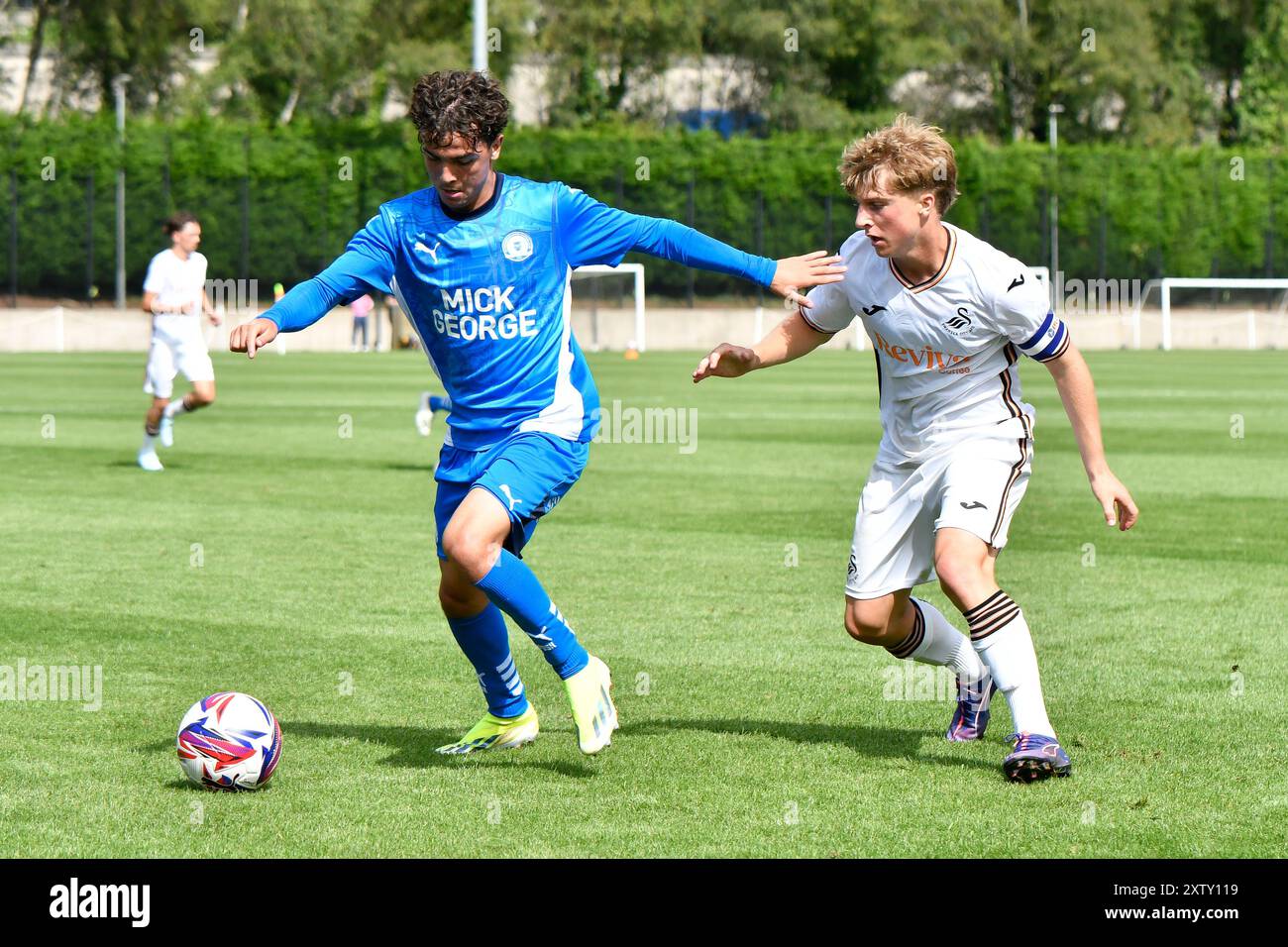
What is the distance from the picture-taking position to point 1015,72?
63000mm

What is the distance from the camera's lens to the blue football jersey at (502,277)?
5.63 m

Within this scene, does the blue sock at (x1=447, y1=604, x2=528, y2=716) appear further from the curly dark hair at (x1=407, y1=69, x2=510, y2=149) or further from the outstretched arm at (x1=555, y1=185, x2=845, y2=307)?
the curly dark hair at (x1=407, y1=69, x2=510, y2=149)

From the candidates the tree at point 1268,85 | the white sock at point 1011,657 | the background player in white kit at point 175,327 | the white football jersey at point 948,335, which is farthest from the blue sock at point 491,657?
the tree at point 1268,85

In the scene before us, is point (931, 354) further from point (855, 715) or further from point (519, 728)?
point (519, 728)

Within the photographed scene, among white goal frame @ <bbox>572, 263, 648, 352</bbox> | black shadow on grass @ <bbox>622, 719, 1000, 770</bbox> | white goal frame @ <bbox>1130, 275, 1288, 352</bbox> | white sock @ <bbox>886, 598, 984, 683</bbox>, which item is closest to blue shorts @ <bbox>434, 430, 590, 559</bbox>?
black shadow on grass @ <bbox>622, 719, 1000, 770</bbox>

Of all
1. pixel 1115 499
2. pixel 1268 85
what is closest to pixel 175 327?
pixel 1115 499

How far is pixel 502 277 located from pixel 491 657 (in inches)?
48.8

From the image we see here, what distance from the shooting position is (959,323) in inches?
218

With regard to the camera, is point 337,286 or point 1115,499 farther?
point 337,286

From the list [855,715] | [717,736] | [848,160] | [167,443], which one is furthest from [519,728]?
[167,443]

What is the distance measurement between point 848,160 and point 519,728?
211cm

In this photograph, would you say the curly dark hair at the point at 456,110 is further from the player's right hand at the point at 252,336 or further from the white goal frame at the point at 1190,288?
the white goal frame at the point at 1190,288

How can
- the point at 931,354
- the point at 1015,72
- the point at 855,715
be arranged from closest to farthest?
the point at 931,354 → the point at 855,715 → the point at 1015,72

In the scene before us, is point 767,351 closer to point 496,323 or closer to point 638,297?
point 496,323
